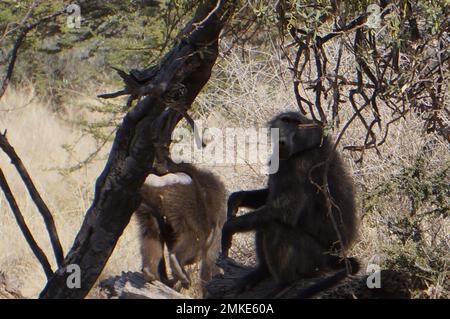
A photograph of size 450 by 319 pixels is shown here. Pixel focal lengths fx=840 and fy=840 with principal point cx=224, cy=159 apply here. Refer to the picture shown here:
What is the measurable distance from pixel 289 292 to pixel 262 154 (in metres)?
2.82

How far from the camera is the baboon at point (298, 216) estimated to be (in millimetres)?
5207

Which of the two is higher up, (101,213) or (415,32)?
(415,32)

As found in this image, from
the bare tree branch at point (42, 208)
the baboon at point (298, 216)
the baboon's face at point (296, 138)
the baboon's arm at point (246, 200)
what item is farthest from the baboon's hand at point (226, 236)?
the bare tree branch at point (42, 208)

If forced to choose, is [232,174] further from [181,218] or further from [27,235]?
[27,235]

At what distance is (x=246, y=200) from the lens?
5582 millimetres

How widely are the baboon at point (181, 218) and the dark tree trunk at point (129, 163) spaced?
1.83m

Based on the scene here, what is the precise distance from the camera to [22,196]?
1008cm

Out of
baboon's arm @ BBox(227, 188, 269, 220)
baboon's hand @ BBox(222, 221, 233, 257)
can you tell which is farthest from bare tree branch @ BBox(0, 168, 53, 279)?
baboon's arm @ BBox(227, 188, 269, 220)

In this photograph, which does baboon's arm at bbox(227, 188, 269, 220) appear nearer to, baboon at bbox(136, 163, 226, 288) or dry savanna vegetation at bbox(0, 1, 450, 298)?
dry savanna vegetation at bbox(0, 1, 450, 298)

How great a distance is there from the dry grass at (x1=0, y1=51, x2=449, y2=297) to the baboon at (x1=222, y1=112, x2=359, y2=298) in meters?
0.41

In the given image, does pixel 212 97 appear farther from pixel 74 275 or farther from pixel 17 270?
pixel 74 275

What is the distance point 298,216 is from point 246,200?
0.46 metres

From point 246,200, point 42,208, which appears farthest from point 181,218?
point 42,208
